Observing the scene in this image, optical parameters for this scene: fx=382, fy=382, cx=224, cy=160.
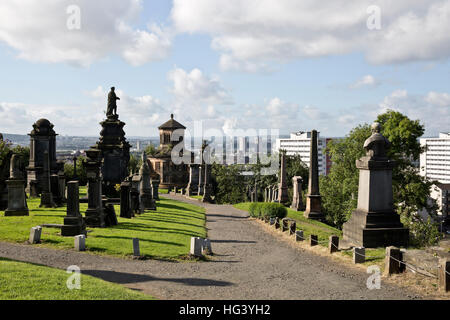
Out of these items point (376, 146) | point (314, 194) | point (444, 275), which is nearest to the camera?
point (444, 275)

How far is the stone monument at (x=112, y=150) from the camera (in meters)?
28.3

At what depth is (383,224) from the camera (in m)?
13.2

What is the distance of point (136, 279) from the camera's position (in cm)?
1002

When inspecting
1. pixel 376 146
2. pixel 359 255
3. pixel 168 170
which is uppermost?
pixel 376 146

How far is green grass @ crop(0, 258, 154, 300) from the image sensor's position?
295 inches

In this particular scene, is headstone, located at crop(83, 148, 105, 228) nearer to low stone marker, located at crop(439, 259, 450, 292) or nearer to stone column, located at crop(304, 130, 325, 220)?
low stone marker, located at crop(439, 259, 450, 292)

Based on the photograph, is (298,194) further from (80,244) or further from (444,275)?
(444,275)

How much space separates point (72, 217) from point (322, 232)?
512 inches

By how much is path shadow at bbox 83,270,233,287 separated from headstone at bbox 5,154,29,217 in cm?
989

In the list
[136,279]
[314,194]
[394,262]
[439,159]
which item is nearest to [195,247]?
[136,279]

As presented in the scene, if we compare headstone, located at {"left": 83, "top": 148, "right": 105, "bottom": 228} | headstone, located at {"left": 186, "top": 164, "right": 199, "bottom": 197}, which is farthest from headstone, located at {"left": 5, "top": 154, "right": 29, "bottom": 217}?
headstone, located at {"left": 186, "top": 164, "right": 199, "bottom": 197}

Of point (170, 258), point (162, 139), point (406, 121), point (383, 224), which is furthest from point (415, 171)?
point (162, 139)

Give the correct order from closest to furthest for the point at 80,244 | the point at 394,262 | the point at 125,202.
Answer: the point at 394,262, the point at 80,244, the point at 125,202

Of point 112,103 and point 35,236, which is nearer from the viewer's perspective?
point 35,236
